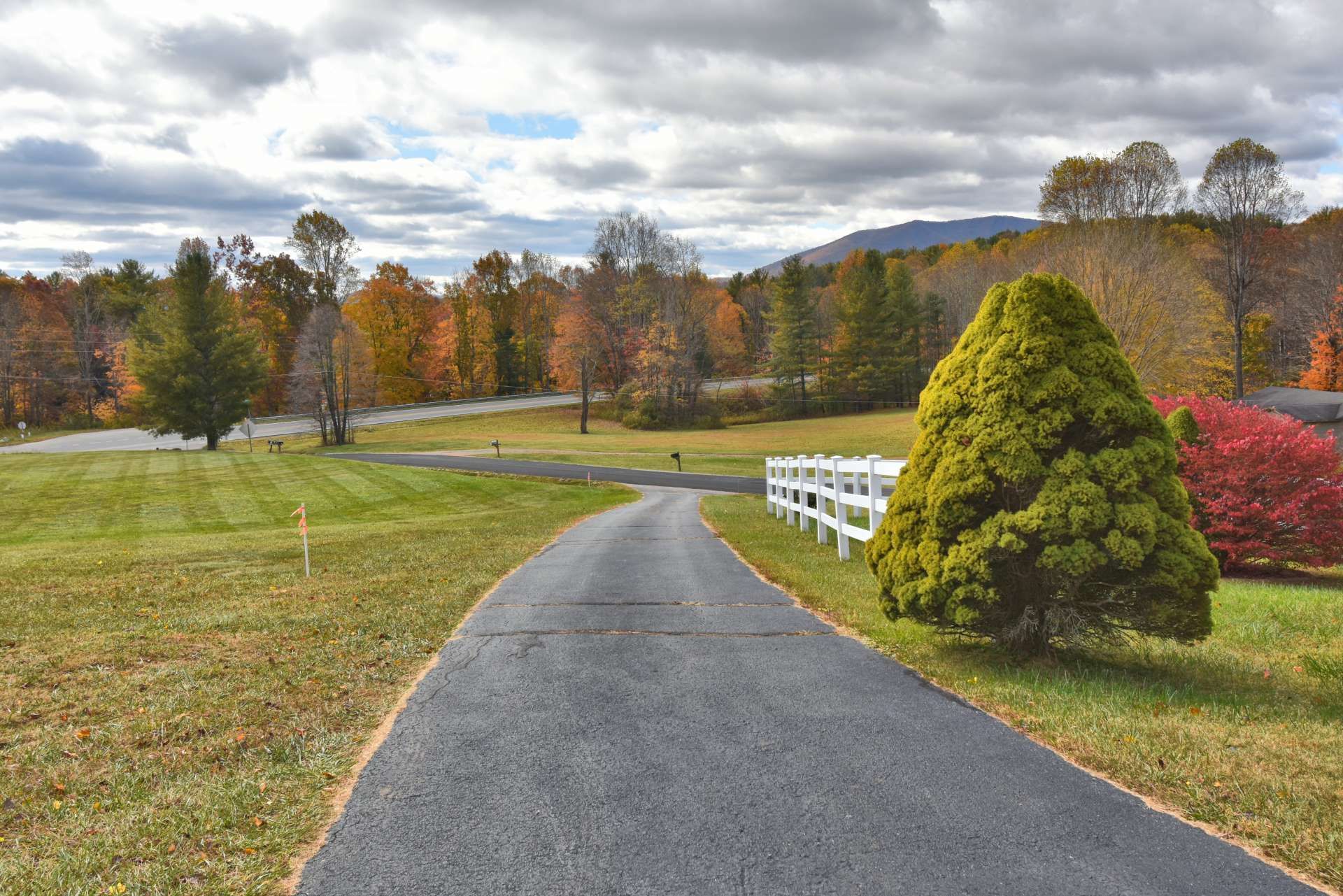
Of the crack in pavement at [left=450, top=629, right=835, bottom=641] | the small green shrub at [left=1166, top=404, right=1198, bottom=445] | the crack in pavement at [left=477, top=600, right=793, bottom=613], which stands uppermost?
the small green shrub at [left=1166, top=404, right=1198, bottom=445]

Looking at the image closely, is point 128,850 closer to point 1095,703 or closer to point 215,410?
point 1095,703

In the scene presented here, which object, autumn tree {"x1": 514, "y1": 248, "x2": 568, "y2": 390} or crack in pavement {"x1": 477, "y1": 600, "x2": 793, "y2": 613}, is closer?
crack in pavement {"x1": 477, "y1": 600, "x2": 793, "y2": 613}

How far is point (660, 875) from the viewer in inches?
134

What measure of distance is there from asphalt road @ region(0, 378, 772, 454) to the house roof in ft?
141

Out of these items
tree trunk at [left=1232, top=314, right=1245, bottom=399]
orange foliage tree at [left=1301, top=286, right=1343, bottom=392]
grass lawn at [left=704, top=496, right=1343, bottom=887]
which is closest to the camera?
grass lawn at [left=704, top=496, right=1343, bottom=887]

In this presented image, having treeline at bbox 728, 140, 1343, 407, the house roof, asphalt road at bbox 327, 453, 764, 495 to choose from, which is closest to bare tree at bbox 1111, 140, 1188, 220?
treeline at bbox 728, 140, 1343, 407

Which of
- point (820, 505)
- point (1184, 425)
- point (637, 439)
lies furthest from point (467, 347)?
point (1184, 425)

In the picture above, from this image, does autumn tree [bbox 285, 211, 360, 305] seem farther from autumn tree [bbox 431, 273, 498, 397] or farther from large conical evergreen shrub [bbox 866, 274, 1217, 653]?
large conical evergreen shrub [bbox 866, 274, 1217, 653]

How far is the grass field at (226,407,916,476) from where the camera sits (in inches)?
1772

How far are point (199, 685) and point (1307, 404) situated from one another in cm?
3591

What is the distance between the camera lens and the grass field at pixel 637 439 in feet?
148

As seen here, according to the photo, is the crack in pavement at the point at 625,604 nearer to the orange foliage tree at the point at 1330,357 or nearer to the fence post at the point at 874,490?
the fence post at the point at 874,490

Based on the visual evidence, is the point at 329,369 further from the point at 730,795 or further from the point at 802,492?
the point at 730,795

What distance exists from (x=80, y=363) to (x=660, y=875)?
81826 millimetres
